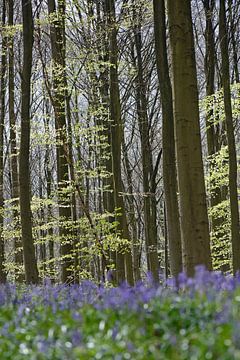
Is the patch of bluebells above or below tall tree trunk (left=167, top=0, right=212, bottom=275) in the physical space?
below

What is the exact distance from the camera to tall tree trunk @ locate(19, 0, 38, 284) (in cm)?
1135

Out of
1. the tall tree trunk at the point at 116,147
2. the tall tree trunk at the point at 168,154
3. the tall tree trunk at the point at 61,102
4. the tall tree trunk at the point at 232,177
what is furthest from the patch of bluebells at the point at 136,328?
the tall tree trunk at the point at 61,102

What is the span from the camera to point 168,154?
981cm

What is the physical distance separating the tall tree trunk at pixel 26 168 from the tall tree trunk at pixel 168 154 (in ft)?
9.49

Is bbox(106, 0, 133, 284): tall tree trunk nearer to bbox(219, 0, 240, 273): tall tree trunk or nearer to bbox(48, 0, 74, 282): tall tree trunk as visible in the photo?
bbox(48, 0, 74, 282): tall tree trunk

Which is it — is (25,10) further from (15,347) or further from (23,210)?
(15,347)

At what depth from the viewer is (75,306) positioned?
3.57 meters

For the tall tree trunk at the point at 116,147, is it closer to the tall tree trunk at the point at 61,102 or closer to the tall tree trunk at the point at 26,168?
the tall tree trunk at the point at 61,102

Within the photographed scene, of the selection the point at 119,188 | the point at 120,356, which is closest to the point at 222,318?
the point at 120,356

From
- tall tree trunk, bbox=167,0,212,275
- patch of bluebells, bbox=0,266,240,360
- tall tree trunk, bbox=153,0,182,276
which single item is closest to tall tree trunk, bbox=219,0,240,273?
tall tree trunk, bbox=153,0,182,276

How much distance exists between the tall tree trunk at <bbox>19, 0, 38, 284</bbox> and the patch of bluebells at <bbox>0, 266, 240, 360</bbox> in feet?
25.7

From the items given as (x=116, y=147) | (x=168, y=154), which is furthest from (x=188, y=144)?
(x=116, y=147)

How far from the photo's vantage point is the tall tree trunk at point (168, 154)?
369 inches

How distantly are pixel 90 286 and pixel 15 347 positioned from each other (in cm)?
179
